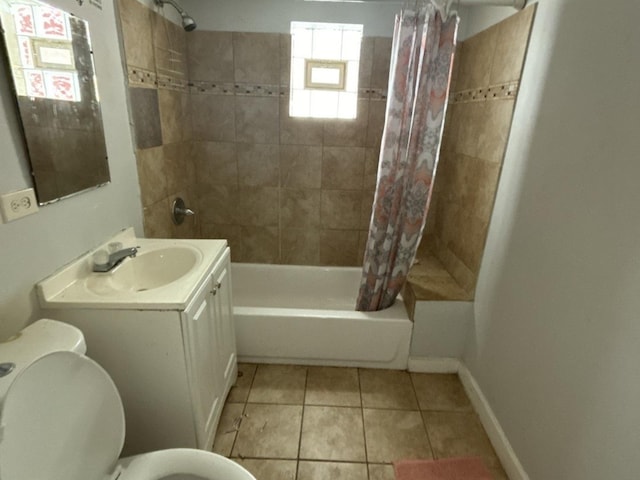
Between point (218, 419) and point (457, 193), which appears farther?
point (457, 193)

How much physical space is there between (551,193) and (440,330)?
1.03 m

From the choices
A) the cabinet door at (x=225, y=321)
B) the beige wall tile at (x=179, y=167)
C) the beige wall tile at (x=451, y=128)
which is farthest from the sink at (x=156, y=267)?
the beige wall tile at (x=451, y=128)

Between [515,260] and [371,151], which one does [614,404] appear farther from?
[371,151]

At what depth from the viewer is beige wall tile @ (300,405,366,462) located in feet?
5.43

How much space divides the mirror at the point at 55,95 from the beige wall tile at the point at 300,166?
1.30m

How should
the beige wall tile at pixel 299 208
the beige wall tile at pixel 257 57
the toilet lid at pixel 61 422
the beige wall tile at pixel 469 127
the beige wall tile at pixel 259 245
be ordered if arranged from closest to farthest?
the toilet lid at pixel 61 422 < the beige wall tile at pixel 469 127 < the beige wall tile at pixel 257 57 < the beige wall tile at pixel 299 208 < the beige wall tile at pixel 259 245

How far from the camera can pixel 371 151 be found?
2.61 m

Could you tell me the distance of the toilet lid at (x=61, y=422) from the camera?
32.0 inches

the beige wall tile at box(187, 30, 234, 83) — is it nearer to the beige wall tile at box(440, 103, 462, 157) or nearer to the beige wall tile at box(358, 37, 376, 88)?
the beige wall tile at box(358, 37, 376, 88)

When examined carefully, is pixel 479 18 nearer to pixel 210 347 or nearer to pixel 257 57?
pixel 257 57

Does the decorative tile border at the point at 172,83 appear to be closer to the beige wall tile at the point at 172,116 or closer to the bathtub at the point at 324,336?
the beige wall tile at the point at 172,116

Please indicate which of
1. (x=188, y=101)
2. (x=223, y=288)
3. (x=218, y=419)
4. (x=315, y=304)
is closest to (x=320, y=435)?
(x=218, y=419)

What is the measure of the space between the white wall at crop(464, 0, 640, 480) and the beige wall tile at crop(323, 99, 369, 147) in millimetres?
1091

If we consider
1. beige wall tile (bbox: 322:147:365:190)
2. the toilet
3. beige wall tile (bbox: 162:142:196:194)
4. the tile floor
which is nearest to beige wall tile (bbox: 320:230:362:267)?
beige wall tile (bbox: 322:147:365:190)
